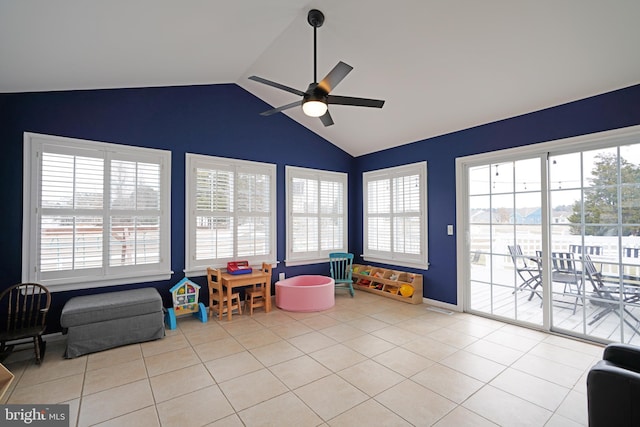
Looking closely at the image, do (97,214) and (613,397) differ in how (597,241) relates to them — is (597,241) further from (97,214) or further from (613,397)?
(97,214)

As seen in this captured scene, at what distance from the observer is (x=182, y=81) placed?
13.0 ft

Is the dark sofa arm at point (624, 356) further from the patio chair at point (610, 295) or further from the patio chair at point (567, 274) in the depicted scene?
the patio chair at point (567, 274)

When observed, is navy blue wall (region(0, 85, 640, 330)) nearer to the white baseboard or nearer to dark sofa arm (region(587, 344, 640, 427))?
the white baseboard

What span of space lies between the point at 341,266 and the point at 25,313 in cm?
428

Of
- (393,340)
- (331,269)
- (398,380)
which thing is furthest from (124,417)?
(331,269)

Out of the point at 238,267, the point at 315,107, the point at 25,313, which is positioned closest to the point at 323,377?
the point at 238,267

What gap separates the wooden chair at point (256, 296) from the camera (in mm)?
4195

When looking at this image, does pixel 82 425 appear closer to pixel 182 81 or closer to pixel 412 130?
pixel 182 81

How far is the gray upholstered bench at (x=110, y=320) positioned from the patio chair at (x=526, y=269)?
14.3 ft

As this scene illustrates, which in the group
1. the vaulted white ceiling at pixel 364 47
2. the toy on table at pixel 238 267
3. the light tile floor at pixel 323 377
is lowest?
the light tile floor at pixel 323 377

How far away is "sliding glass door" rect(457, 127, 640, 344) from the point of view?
3004 mm

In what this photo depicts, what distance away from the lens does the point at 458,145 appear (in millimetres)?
4312

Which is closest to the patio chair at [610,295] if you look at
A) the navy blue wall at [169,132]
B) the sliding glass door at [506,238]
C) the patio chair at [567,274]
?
the patio chair at [567,274]

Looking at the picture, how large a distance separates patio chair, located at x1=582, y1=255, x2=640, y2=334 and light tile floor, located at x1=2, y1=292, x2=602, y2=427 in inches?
15.1
